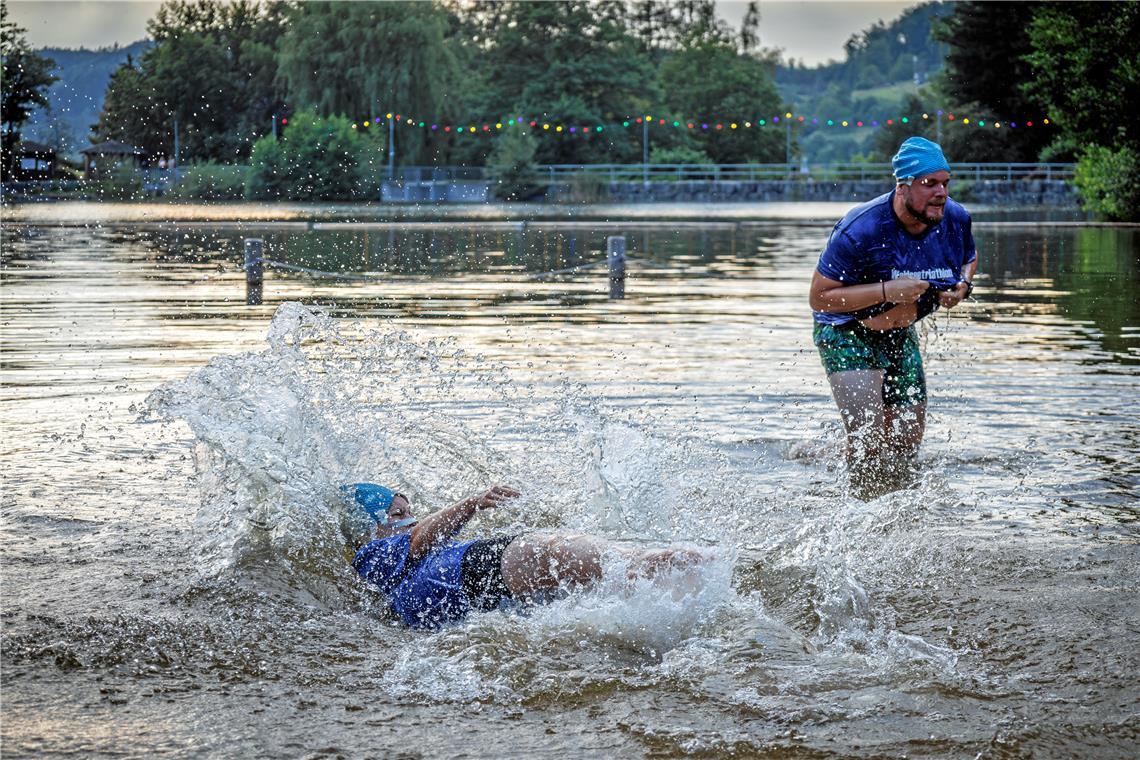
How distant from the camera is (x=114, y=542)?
762cm

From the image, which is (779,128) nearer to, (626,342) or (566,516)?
(626,342)

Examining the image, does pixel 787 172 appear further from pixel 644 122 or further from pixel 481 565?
pixel 481 565

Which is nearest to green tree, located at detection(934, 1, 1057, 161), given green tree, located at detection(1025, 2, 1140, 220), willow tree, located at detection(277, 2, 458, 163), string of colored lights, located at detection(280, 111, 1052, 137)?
string of colored lights, located at detection(280, 111, 1052, 137)

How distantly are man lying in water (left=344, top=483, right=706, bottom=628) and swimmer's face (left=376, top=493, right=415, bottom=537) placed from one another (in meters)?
0.40

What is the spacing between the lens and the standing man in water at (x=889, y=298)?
8078 mm

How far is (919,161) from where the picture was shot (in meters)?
7.99

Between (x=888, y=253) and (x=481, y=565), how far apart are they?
3421mm

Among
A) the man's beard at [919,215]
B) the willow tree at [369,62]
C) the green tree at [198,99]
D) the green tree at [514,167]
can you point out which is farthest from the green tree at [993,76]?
the man's beard at [919,215]

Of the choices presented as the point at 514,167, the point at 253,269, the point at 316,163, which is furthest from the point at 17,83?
the point at 253,269

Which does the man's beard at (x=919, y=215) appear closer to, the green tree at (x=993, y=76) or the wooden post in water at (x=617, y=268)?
the wooden post in water at (x=617, y=268)

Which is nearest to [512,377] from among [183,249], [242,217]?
[183,249]

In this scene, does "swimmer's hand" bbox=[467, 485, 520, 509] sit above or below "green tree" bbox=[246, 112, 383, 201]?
below

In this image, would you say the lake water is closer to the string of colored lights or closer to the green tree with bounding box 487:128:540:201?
the string of colored lights

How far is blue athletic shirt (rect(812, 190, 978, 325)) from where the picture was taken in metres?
8.27
